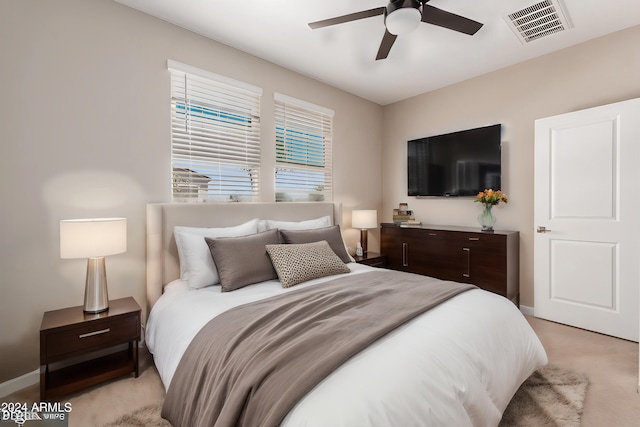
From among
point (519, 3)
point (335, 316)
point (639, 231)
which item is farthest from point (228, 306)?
point (639, 231)

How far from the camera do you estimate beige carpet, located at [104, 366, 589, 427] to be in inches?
63.4

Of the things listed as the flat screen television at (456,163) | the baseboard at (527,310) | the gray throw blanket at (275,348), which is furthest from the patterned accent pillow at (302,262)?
the baseboard at (527,310)

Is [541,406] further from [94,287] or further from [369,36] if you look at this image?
[369,36]

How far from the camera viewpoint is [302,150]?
12.0 feet

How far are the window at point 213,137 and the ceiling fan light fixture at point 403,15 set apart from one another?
1.63m

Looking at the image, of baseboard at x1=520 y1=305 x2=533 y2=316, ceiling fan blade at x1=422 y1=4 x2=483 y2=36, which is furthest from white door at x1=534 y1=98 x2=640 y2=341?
ceiling fan blade at x1=422 y1=4 x2=483 y2=36

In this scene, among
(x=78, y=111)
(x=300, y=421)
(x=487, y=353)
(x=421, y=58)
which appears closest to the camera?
(x=300, y=421)

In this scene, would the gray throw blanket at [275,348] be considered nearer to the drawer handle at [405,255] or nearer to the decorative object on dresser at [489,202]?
the decorative object on dresser at [489,202]

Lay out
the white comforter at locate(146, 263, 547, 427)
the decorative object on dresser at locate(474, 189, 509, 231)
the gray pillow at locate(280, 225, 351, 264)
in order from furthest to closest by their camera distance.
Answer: the decorative object on dresser at locate(474, 189, 509, 231) < the gray pillow at locate(280, 225, 351, 264) < the white comforter at locate(146, 263, 547, 427)

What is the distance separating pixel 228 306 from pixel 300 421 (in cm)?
99

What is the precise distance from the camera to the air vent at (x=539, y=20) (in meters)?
2.39

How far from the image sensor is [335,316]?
1.52m

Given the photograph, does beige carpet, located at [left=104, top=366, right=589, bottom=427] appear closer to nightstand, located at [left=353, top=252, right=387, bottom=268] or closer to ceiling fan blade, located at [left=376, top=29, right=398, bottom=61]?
nightstand, located at [left=353, top=252, right=387, bottom=268]

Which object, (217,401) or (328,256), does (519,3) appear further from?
(217,401)
